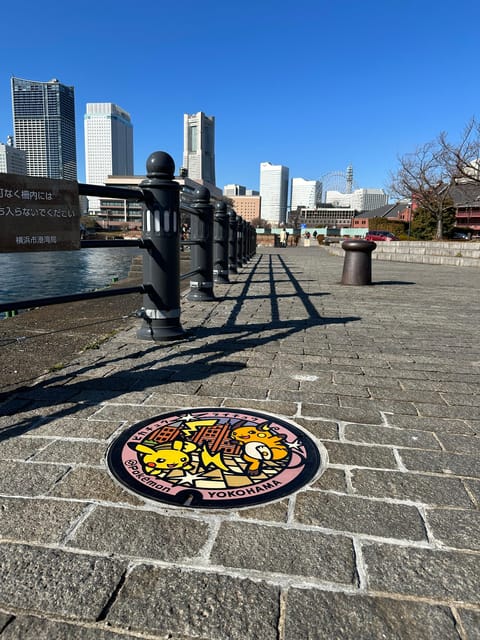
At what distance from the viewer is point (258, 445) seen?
229cm

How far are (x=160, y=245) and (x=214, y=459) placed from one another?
2.56m

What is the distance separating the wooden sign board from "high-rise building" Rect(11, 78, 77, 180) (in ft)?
431

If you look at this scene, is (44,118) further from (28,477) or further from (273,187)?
(28,477)

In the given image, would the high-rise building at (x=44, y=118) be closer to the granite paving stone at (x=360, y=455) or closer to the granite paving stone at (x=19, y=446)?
the granite paving stone at (x=19, y=446)

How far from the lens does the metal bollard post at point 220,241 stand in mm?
8938

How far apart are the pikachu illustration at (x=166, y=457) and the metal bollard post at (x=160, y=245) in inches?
88.9

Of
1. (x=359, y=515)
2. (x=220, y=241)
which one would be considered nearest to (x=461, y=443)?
(x=359, y=515)

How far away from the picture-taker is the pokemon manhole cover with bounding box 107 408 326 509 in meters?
1.87

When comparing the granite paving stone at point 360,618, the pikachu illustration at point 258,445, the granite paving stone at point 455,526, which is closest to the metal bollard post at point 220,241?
the pikachu illustration at point 258,445

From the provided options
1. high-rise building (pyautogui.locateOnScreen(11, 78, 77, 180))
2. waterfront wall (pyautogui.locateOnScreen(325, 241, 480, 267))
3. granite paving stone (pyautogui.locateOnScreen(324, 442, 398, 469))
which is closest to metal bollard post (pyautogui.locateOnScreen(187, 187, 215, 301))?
granite paving stone (pyautogui.locateOnScreen(324, 442, 398, 469))

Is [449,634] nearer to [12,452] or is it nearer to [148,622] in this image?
[148,622]

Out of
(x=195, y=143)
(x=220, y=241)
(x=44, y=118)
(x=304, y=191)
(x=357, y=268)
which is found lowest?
(x=357, y=268)

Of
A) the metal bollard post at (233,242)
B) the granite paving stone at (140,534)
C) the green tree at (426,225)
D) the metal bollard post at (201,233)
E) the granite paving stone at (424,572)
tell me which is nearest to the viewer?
the granite paving stone at (424,572)

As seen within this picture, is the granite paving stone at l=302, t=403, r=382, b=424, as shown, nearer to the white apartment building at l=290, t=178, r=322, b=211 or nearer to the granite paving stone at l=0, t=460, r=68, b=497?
the granite paving stone at l=0, t=460, r=68, b=497
